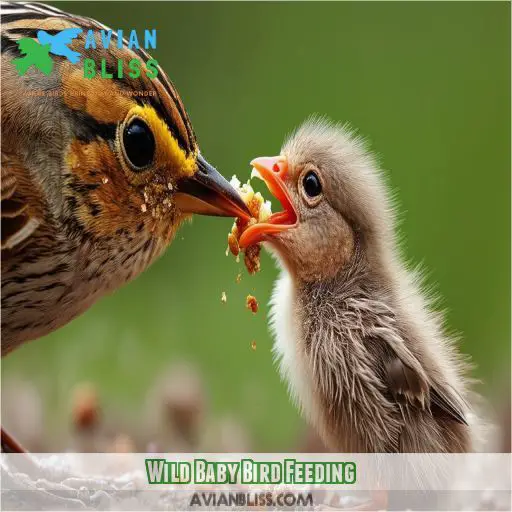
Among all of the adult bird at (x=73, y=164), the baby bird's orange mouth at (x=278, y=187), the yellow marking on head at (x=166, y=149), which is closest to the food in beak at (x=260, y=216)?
the baby bird's orange mouth at (x=278, y=187)

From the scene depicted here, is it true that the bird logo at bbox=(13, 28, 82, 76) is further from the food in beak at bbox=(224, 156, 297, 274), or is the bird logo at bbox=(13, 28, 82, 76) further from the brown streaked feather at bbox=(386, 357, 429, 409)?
the brown streaked feather at bbox=(386, 357, 429, 409)

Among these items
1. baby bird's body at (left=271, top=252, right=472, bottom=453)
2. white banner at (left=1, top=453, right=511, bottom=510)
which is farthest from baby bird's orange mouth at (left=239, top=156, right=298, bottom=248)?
white banner at (left=1, top=453, right=511, bottom=510)

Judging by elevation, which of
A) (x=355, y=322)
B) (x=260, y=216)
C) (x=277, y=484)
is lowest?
(x=277, y=484)

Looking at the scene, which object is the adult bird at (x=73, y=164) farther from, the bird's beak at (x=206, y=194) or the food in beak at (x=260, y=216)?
the food in beak at (x=260, y=216)

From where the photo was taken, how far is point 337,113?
4.59m

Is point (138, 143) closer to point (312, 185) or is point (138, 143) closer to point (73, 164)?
point (73, 164)

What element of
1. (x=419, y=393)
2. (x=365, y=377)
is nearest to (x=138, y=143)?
(x=365, y=377)

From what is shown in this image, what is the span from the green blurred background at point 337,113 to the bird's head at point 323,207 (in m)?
1.51

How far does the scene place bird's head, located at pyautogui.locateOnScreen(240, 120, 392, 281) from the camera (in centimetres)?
304

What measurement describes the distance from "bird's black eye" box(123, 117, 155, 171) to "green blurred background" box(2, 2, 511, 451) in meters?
2.06

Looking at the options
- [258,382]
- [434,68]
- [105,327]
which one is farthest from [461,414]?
[434,68]

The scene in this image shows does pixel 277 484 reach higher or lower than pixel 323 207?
lower

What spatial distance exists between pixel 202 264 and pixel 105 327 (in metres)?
0.68

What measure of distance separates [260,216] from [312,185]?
183 mm
